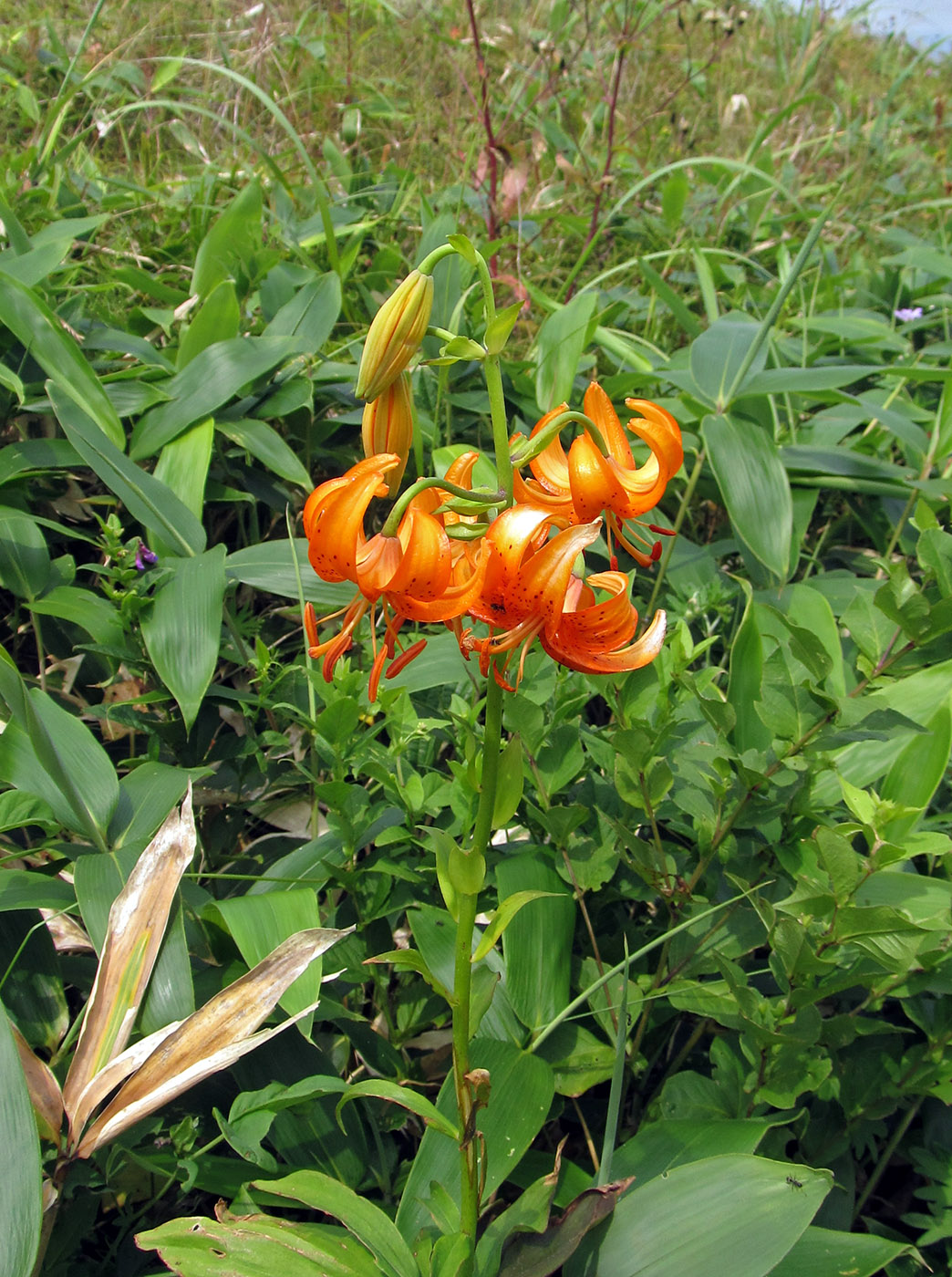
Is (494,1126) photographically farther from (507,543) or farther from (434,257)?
(434,257)

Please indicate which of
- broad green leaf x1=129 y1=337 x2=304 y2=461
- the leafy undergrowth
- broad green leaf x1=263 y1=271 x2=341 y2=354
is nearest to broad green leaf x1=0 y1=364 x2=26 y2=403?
the leafy undergrowth

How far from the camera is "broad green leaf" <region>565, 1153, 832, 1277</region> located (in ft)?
2.25

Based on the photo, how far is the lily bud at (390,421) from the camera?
0.68 m

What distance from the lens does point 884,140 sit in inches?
129

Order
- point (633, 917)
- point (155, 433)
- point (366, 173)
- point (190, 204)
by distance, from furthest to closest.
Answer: point (366, 173), point (190, 204), point (155, 433), point (633, 917)

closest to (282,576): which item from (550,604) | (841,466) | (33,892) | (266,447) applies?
(266,447)

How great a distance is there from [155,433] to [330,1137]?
0.98 metres

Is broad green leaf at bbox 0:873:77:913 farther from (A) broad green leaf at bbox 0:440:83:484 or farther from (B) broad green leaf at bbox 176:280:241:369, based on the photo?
(B) broad green leaf at bbox 176:280:241:369

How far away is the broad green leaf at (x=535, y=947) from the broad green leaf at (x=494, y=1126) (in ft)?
0.17

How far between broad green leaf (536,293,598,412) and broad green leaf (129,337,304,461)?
41 centimetres

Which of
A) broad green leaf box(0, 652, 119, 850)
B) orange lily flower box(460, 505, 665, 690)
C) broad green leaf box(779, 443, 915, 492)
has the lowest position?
broad green leaf box(0, 652, 119, 850)

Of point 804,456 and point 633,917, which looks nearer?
point 633,917

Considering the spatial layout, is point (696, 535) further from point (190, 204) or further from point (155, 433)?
point (190, 204)

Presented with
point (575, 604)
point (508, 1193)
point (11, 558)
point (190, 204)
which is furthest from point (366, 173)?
point (508, 1193)
